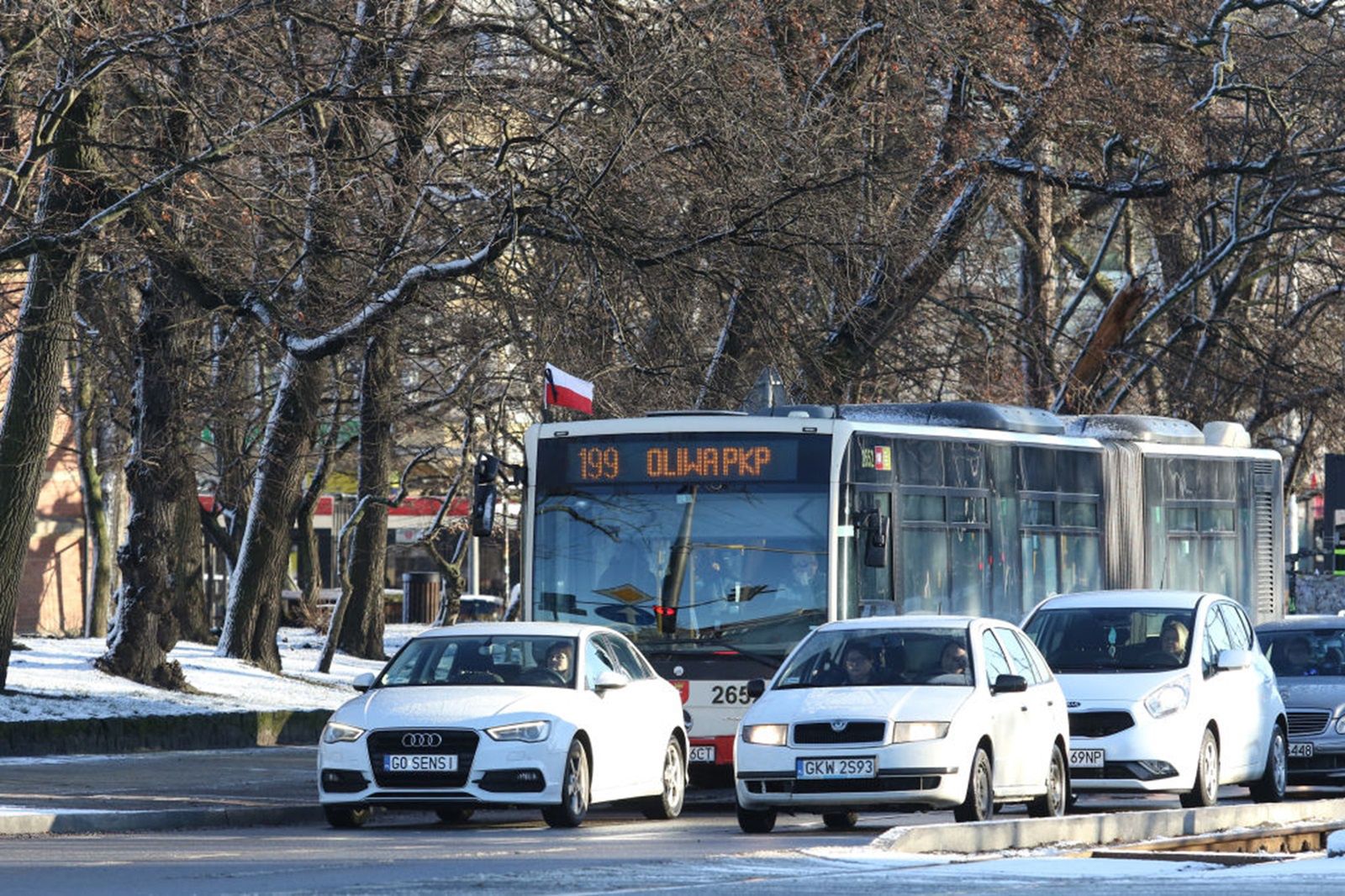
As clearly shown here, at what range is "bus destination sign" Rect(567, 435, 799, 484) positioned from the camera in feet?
65.6

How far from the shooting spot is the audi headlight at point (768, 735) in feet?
53.1

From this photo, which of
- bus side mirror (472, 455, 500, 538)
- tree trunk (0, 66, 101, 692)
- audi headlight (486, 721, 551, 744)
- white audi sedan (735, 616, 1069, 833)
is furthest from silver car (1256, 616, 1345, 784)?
tree trunk (0, 66, 101, 692)

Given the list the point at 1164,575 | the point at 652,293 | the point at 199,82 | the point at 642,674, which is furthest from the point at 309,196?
the point at 1164,575

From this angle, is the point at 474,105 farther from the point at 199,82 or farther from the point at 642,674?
the point at 642,674

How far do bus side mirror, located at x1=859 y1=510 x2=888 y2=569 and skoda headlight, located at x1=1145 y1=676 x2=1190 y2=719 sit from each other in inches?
95.0

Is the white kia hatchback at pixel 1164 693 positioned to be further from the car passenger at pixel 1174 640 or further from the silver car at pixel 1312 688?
the silver car at pixel 1312 688

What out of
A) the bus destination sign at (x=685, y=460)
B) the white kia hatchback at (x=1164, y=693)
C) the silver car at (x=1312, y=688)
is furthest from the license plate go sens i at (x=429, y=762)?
the silver car at (x=1312, y=688)

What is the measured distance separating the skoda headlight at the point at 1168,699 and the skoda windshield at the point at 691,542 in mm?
2695

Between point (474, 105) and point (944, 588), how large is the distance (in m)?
5.86

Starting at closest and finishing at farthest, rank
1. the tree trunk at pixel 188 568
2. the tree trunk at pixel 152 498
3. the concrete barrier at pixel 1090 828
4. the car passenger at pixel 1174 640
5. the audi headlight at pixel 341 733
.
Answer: the concrete barrier at pixel 1090 828 → the audi headlight at pixel 341 733 → the car passenger at pixel 1174 640 → the tree trunk at pixel 152 498 → the tree trunk at pixel 188 568

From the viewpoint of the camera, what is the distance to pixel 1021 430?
930 inches

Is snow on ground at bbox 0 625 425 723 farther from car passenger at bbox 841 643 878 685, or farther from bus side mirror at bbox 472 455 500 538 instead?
car passenger at bbox 841 643 878 685

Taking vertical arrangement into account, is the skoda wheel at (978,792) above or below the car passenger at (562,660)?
below

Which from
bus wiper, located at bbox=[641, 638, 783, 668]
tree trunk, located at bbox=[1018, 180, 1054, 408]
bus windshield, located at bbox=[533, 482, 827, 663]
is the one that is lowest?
bus wiper, located at bbox=[641, 638, 783, 668]
